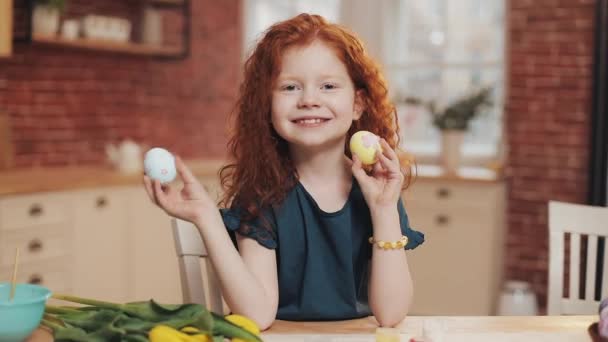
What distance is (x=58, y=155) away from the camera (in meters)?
4.02

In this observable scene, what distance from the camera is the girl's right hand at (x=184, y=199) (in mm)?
1288

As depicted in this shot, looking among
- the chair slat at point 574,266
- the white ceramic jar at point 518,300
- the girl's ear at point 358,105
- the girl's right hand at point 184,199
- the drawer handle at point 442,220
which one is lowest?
the white ceramic jar at point 518,300

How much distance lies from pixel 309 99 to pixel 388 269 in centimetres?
35

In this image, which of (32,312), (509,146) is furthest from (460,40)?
(32,312)

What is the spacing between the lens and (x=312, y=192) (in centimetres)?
157

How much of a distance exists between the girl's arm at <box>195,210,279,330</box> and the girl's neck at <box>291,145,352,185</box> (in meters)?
0.24

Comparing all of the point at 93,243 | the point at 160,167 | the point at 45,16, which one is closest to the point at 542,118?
the point at 93,243

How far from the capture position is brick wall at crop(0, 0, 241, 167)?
12.6 ft

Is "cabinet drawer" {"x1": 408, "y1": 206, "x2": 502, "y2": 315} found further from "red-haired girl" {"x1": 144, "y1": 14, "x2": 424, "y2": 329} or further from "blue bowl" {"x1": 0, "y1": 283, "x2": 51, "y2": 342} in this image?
"blue bowl" {"x1": 0, "y1": 283, "x2": 51, "y2": 342}

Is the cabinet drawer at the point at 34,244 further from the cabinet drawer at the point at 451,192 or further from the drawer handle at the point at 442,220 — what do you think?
the drawer handle at the point at 442,220

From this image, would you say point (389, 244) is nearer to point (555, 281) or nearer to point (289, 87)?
point (289, 87)

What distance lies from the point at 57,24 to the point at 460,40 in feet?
7.90

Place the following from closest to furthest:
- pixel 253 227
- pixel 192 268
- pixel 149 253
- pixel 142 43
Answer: pixel 253 227 → pixel 192 268 → pixel 149 253 → pixel 142 43

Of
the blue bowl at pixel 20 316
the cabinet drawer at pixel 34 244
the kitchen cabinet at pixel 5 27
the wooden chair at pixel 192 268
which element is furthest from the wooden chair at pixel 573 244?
the kitchen cabinet at pixel 5 27
